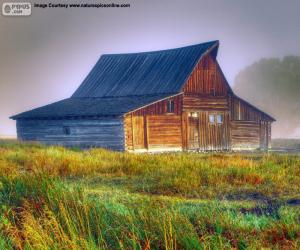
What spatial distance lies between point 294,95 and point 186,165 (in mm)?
64056

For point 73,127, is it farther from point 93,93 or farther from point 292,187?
point 292,187

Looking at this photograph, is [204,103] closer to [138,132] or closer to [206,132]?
[206,132]

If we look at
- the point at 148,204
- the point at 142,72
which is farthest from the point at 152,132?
the point at 148,204

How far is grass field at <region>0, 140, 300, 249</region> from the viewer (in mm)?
6465

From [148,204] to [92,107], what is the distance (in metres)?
27.5

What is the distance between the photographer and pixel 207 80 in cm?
3678

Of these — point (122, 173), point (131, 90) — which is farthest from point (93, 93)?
point (122, 173)

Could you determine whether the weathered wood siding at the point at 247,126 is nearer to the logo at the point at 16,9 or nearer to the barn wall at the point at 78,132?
the barn wall at the point at 78,132

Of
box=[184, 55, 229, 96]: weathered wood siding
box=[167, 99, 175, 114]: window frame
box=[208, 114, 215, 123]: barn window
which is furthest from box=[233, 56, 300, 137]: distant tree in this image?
box=[167, 99, 175, 114]: window frame

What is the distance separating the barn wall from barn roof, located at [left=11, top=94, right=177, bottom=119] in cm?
66

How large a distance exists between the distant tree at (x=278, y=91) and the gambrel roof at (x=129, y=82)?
42766mm

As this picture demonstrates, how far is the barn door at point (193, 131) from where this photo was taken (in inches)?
1367

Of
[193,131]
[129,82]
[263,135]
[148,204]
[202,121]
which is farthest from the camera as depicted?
[263,135]

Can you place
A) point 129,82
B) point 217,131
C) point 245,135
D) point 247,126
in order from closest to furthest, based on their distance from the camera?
point 217,131
point 129,82
point 245,135
point 247,126
